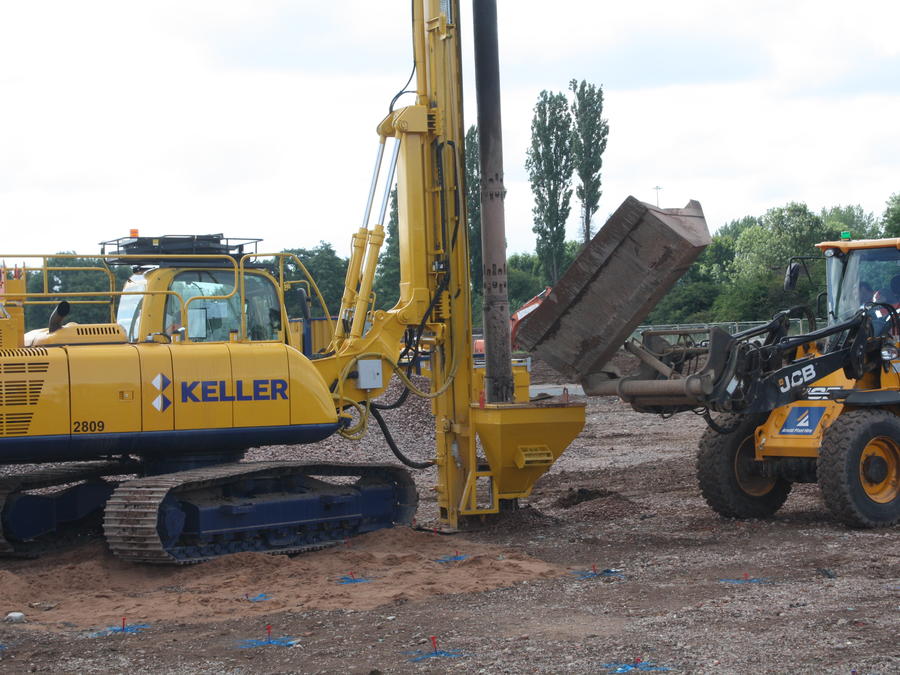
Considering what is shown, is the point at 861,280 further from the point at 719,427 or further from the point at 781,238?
the point at 781,238

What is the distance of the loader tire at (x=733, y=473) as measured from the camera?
11.2m

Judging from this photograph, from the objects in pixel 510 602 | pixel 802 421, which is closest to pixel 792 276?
pixel 802 421

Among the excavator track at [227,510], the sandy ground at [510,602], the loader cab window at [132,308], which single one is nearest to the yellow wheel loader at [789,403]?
the sandy ground at [510,602]

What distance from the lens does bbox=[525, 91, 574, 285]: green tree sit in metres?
49.1

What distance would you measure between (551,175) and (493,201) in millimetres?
38622

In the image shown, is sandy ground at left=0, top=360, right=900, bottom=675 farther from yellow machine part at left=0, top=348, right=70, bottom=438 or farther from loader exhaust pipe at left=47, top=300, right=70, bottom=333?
loader exhaust pipe at left=47, top=300, right=70, bottom=333

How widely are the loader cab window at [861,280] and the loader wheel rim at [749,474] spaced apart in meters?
1.88

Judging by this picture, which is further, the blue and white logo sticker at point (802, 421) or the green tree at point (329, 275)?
the green tree at point (329, 275)

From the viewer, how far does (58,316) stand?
9781mm

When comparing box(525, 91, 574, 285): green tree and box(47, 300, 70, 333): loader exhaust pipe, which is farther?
box(525, 91, 574, 285): green tree

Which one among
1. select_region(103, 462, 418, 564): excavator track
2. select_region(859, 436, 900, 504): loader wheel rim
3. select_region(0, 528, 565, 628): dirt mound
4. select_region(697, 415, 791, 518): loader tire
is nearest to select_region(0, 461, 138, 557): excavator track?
select_region(0, 528, 565, 628): dirt mound

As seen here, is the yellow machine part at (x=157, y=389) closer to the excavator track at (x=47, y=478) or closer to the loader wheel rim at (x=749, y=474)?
the excavator track at (x=47, y=478)

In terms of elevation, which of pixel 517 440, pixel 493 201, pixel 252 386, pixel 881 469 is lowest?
pixel 881 469

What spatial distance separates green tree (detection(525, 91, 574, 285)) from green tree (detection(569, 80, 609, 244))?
38cm
